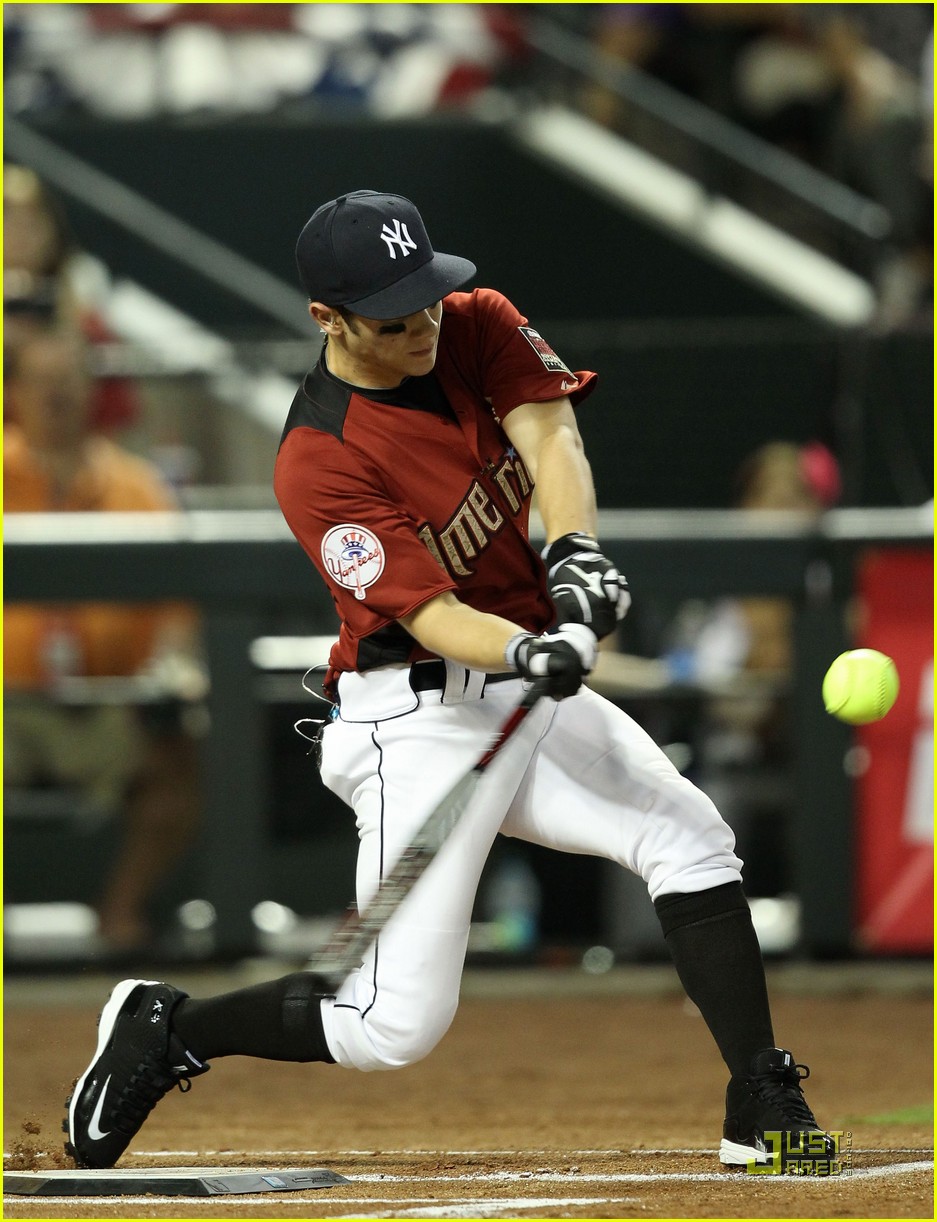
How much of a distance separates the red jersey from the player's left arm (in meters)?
0.04

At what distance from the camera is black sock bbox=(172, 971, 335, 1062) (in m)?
3.77

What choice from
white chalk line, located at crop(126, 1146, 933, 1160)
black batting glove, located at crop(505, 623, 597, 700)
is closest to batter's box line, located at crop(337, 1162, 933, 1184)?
white chalk line, located at crop(126, 1146, 933, 1160)

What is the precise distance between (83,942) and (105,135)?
16.5 ft

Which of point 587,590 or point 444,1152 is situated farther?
point 444,1152

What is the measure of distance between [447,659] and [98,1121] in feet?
4.07

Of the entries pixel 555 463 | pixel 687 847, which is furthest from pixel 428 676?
pixel 687 847

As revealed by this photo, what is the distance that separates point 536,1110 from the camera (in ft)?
17.6

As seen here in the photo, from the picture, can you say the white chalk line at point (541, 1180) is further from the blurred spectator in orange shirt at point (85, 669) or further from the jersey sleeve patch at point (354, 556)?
the blurred spectator in orange shirt at point (85, 669)

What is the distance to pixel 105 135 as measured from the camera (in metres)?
10.7

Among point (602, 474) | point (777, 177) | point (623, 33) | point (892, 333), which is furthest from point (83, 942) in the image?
point (623, 33)

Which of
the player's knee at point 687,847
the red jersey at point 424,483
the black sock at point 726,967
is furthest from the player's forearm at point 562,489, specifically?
the black sock at point 726,967

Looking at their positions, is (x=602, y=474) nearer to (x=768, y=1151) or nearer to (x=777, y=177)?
(x=777, y=177)

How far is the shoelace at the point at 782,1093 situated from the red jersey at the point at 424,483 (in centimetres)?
101

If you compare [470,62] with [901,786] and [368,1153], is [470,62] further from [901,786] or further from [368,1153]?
[368,1153]
